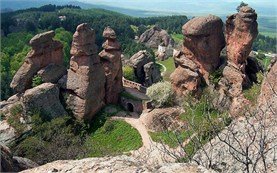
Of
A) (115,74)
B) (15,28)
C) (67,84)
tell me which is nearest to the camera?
(67,84)

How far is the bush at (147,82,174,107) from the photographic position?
36.3 meters

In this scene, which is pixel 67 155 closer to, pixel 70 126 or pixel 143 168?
pixel 70 126

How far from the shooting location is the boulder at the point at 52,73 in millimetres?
36237

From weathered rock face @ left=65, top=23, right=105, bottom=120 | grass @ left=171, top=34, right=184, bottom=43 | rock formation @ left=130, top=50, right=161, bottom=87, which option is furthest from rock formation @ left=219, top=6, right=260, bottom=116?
grass @ left=171, top=34, right=184, bottom=43

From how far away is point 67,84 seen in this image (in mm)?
36344

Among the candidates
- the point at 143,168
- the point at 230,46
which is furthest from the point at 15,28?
the point at 143,168

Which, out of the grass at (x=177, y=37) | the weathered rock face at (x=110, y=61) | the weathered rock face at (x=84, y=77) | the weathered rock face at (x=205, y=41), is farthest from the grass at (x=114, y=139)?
the grass at (x=177, y=37)

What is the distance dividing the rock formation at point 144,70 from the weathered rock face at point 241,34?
21.6 m

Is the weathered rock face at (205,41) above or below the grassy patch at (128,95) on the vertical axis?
above

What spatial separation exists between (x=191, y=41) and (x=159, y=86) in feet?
16.3

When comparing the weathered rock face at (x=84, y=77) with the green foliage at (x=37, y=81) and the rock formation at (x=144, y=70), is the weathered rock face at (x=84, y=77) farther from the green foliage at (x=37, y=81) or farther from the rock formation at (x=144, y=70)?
the rock formation at (x=144, y=70)

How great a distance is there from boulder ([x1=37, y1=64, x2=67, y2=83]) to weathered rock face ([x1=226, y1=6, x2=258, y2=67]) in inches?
595

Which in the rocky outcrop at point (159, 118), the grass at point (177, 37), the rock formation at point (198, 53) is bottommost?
the grass at point (177, 37)

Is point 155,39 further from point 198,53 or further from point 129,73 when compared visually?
point 198,53
